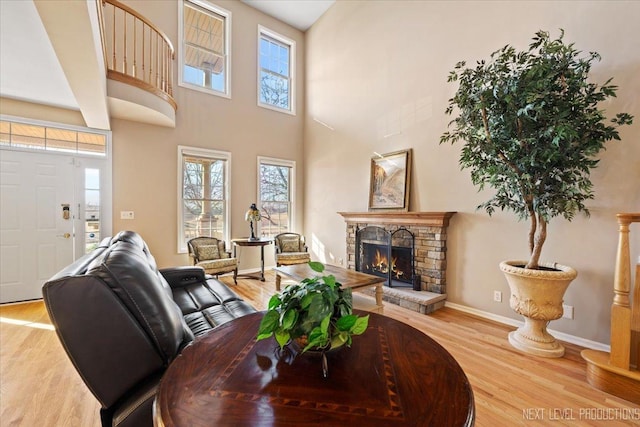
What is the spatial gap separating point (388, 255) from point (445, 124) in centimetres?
191

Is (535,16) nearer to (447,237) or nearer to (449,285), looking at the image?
(447,237)

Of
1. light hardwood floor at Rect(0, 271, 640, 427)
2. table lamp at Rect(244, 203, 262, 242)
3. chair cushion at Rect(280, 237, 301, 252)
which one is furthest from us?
chair cushion at Rect(280, 237, 301, 252)

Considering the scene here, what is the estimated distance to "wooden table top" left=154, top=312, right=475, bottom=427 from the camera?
69 cm

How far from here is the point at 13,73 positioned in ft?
9.76

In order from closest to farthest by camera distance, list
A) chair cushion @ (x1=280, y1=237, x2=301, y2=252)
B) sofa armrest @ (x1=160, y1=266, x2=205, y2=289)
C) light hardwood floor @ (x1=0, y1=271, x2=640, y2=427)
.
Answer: light hardwood floor @ (x1=0, y1=271, x2=640, y2=427), sofa armrest @ (x1=160, y1=266, x2=205, y2=289), chair cushion @ (x1=280, y1=237, x2=301, y2=252)

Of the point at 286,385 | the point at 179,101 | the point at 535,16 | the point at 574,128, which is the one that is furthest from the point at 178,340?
the point at 179,101

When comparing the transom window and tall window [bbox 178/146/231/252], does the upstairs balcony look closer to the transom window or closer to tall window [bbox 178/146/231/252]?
the transom window

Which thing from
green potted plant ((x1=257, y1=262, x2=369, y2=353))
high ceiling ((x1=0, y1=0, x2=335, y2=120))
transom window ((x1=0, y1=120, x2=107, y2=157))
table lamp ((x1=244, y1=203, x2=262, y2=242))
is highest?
high ceiling ((x1=0, y1=0, x2=335, y2=120))

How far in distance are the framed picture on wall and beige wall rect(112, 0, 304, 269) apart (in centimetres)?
210

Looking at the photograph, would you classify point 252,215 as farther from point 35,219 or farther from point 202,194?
point 35,219

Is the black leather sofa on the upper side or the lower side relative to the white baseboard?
upper

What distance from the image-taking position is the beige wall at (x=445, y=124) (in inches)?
95.5

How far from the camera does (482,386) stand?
1.98 meters

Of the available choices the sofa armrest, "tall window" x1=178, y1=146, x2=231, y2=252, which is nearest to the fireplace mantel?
"tall window" x1=178, y1=146, x2=231, y2=252
